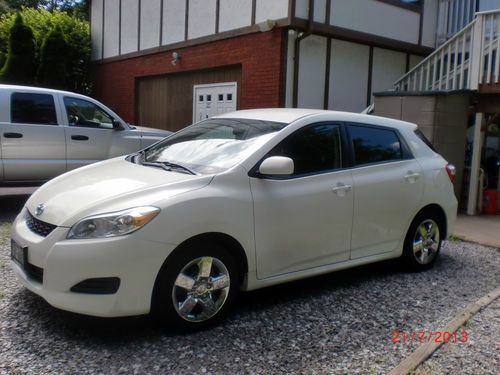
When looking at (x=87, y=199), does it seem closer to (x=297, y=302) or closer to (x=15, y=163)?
(x=297, y=302)

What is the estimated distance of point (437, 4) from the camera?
12.3 metres

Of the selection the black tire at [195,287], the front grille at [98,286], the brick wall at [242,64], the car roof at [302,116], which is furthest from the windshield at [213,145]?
the brick wall at [242,64]

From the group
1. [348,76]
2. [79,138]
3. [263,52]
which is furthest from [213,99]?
[79,138]

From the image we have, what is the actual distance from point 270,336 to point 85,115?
18.6 ft

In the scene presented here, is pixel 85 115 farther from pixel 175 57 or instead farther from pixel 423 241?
pixel 423 241

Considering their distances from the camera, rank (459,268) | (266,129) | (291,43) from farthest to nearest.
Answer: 1. (291,43)
2. (459,268)
3. (266,129)

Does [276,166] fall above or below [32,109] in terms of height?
below

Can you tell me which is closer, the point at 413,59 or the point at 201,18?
the point at 201,18

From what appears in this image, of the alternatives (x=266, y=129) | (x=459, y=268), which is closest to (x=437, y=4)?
(x=459, y=268)

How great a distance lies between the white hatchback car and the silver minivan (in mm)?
3439

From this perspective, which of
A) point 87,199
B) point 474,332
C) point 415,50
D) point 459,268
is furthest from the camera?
point 415,50

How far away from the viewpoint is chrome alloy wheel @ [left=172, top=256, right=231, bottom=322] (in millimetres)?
3521

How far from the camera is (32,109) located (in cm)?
759

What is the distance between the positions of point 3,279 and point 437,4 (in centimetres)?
1139
